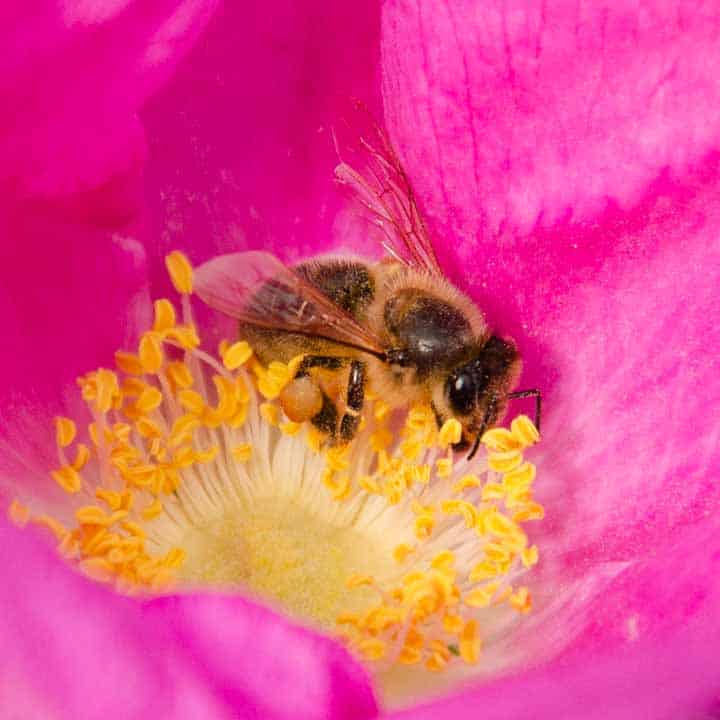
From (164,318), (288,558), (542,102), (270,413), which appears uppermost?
(542,102)

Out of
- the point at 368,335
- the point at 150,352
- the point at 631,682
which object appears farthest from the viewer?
the point at 150,352

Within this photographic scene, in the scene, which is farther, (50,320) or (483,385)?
(50,320)

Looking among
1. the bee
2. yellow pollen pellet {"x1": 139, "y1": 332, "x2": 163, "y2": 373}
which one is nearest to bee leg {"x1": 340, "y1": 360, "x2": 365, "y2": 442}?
the bee

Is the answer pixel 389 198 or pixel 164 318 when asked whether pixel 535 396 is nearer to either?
pixel 389 198

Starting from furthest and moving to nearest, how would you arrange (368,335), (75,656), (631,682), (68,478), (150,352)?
(150,352)
(68,478)
(368,335)
(631,682)
(75,656)

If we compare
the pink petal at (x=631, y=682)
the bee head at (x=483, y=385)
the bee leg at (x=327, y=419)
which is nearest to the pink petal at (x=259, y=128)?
the bee leg at (x=327, y=419)

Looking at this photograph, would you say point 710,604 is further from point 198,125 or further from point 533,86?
point 198,125

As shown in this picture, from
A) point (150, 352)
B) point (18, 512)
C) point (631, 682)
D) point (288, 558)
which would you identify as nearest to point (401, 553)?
point (288, 558)

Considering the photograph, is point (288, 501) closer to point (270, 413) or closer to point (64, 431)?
point (270, 413)

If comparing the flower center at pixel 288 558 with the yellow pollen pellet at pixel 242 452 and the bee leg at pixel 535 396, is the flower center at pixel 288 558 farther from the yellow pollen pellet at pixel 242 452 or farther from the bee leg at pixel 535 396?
the bee leg at pixel 535 396

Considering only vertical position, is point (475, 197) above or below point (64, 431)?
above
